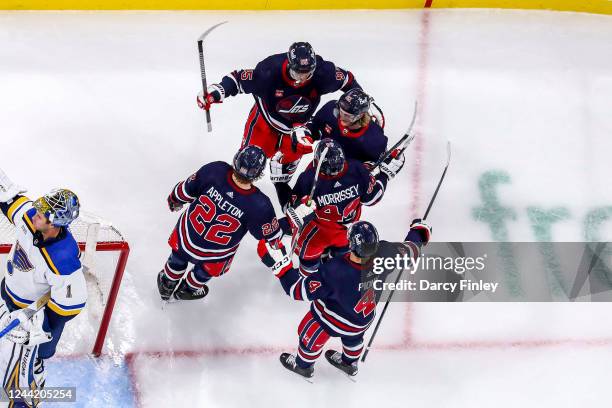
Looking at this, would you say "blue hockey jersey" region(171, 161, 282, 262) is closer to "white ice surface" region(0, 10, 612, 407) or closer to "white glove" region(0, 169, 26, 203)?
"white ice surface" region(0, 10, 612, 407)

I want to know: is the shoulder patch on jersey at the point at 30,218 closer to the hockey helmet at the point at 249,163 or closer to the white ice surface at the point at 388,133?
the hockey helmet at the point at 249,163

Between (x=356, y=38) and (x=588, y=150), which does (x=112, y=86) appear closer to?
(x=356, y=38)

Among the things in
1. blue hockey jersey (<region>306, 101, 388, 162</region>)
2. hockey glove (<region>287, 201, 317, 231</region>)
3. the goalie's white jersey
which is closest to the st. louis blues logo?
the goalie's white jersey

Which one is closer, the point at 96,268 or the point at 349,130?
A: the point at 96,268

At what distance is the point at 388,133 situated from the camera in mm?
5820

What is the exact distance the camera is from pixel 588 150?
5.81 meters

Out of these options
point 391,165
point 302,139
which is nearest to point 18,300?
point 302,139

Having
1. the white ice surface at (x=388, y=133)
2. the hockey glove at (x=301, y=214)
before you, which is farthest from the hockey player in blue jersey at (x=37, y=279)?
the hockey glove at (x=301, y=214)

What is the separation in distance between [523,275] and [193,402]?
2135 mm

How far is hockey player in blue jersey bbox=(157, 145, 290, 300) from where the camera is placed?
13.5 ft

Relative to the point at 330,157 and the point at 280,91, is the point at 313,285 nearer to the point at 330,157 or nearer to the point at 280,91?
the point at 330,157

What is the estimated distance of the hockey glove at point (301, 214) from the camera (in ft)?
14.8

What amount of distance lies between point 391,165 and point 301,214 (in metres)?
0.62

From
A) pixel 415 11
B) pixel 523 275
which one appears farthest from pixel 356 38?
pixel 523 275
